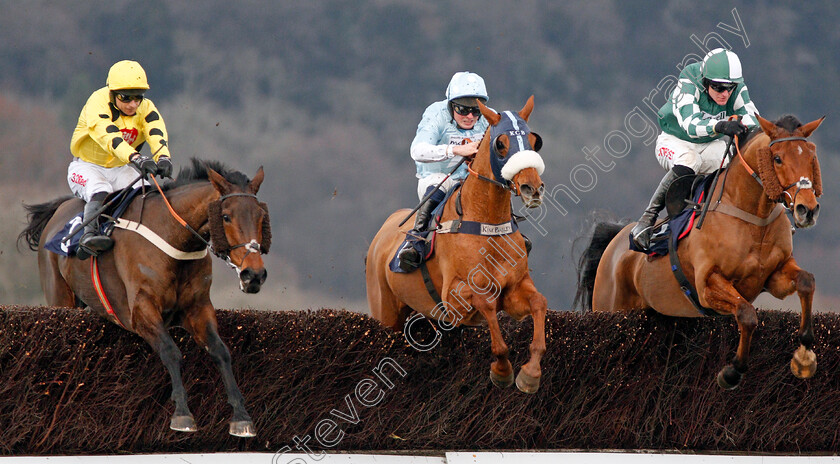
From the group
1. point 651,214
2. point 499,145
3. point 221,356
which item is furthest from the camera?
point 651,214

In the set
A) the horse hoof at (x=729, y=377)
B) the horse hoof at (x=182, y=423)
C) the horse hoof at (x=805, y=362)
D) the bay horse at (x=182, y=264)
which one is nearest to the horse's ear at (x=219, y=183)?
the bay horse at (x=182, y=264)

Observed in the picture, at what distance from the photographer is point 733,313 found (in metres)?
6.85

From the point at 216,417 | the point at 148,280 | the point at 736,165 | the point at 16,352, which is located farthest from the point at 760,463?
the point at 16,352

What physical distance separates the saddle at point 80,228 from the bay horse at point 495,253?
6.76ft

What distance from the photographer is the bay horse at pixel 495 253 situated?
604cm

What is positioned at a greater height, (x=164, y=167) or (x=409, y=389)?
(x=164, y=167)

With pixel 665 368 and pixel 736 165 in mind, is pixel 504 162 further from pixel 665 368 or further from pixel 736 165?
pixel 665 368

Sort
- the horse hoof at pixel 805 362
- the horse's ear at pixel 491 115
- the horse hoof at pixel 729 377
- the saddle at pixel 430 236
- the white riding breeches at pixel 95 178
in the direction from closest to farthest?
the horse's ear at pixel 491 115, the horse hoof at pixel 805 362, the horse hoof at pixel 729 377, the saddle at pixel 430 236, the white riding breeches at pixel 95 178

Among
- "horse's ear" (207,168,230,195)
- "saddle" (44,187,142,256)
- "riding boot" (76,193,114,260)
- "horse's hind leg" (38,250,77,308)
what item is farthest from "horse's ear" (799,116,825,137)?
"horse's hind leg" (38,250,77,308)

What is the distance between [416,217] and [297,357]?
127 centimetres

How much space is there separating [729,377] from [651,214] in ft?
5.40

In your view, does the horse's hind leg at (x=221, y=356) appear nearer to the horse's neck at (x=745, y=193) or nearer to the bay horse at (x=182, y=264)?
the bay horse at (x=182, y=264)

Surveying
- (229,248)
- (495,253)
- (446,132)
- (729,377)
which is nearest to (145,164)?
(229,248)

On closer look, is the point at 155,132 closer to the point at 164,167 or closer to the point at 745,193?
the point at 164,167
